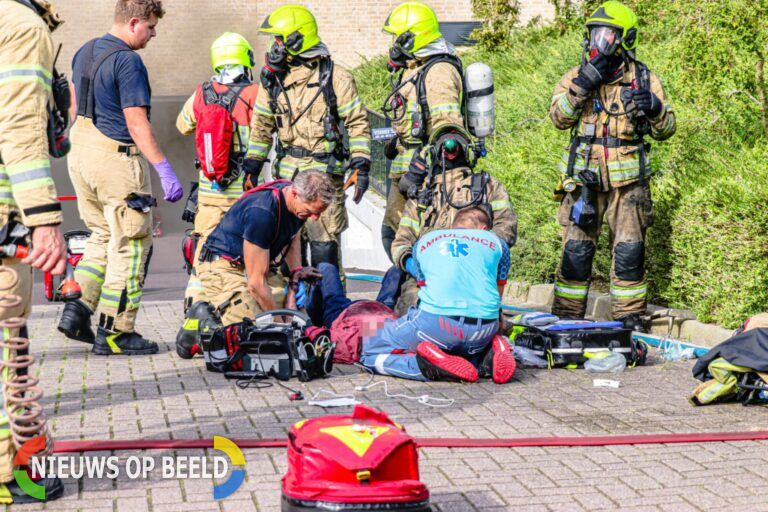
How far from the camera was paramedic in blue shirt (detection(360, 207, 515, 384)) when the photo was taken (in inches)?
269

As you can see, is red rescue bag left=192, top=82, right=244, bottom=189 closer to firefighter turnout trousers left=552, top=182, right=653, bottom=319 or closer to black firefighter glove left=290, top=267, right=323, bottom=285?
black firefighter glove left=290, top=267, right=323, bottom=285

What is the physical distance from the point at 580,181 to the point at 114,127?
363cm

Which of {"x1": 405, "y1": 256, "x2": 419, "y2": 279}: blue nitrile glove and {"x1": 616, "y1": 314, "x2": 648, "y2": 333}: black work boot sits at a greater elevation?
{"x1": 405, "y1": 256, "x2": 419, "y2": 279}: blue nitrile glove

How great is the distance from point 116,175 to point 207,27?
754 inches

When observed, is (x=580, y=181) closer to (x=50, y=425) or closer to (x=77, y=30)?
(x=50, y=425)

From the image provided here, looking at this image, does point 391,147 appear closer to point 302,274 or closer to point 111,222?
point 302,274

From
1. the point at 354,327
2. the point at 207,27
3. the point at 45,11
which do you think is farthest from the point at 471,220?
the point at 207,27

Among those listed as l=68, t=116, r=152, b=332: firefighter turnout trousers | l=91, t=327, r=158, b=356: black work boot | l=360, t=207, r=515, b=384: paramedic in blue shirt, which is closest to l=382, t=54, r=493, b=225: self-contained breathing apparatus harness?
l=360, t=207, r=515, b=384: paramedic in blue shirt

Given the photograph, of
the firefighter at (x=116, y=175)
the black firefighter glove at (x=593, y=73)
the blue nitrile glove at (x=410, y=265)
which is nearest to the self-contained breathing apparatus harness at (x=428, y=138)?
the blue nitrile glove at (x=410, y=265)

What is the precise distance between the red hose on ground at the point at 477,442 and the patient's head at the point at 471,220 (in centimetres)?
198

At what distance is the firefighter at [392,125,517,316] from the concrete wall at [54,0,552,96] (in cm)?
1745

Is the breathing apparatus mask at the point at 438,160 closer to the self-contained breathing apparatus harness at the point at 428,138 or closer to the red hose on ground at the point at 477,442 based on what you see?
the self-contained breathing apparatus harness at the point at 428,138

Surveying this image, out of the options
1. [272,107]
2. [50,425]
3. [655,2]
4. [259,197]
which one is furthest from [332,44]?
[50,425]

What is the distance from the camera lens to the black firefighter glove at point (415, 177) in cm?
853
